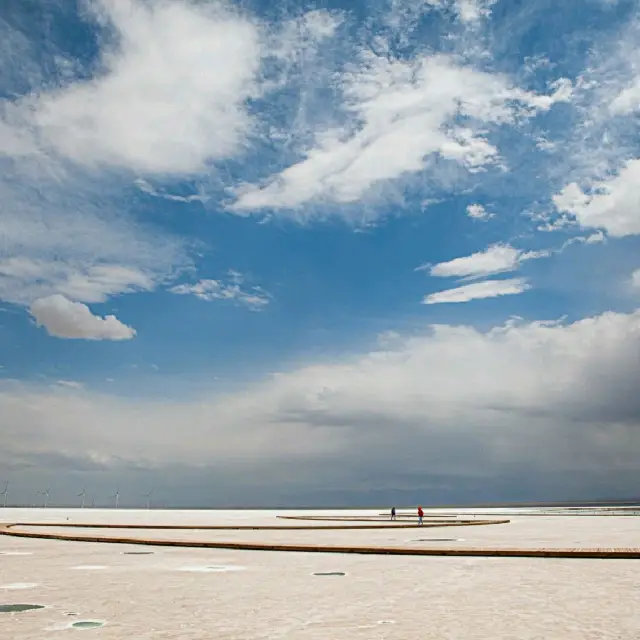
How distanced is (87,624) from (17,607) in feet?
10.8

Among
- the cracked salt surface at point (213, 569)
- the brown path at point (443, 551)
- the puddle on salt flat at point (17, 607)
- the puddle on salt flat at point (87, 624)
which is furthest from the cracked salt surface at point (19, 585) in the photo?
the brown path at point (443, 551)

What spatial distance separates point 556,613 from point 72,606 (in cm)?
1167

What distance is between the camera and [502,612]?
55.0 feet

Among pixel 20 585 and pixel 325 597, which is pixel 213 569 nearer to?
pixel 20 585

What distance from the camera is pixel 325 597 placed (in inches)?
760

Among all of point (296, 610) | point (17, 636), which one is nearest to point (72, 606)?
point (17, 636)

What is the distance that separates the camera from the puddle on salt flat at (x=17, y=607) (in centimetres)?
1709

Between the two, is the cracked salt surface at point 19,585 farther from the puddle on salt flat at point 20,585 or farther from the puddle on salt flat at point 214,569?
the puddle on salt flat at point 214,569

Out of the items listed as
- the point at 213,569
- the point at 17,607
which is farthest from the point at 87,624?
the point at 213,569

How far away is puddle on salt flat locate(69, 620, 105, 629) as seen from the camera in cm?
1509

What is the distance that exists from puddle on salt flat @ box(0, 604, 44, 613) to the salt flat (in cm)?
31

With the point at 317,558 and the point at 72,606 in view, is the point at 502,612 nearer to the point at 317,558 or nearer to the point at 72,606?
the point at 72,606

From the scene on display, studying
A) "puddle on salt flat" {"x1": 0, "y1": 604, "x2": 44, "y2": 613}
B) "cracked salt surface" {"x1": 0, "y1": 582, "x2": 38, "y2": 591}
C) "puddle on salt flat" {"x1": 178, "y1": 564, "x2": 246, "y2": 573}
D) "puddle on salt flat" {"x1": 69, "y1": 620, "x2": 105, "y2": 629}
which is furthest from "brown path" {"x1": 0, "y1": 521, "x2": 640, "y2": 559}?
"puddle on salt flat" {"x1": 69, "y1": 620, "x2": 105, "y2": 629}

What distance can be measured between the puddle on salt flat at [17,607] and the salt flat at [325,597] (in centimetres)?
31
